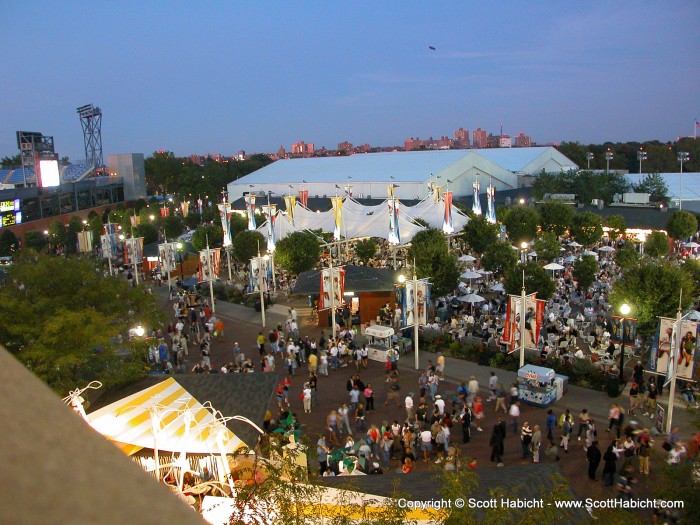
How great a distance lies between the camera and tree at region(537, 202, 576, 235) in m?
39.5

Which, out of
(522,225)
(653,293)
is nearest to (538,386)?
(653,293)

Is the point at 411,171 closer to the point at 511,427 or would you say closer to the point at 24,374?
the point at 511,427

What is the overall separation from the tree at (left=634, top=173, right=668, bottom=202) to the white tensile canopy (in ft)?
152

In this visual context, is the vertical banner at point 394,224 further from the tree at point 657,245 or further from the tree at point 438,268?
the tree at point 657,245

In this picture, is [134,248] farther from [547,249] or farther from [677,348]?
[677,348]

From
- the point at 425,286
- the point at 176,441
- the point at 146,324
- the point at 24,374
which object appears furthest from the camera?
the point at 425,286

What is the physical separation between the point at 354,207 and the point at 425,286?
25.2m

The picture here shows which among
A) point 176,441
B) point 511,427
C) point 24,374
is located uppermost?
point 24,374

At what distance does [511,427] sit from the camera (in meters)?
15.2

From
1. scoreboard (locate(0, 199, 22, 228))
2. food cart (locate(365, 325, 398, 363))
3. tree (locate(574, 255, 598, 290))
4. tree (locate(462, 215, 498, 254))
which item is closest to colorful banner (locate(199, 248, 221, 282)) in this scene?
food cart (locate(365, 325, 398, 363))

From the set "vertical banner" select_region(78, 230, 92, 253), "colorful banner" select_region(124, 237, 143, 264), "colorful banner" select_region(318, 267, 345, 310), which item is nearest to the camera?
"colorful banner" select_region(318, 267, 345, 310)

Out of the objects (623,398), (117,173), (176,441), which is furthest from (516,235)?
(117,173)

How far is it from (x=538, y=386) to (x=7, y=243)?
136ft

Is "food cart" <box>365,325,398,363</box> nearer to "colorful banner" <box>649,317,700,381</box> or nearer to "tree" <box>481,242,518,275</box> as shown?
"colorful banner" <box>649,317,700,381</box>
